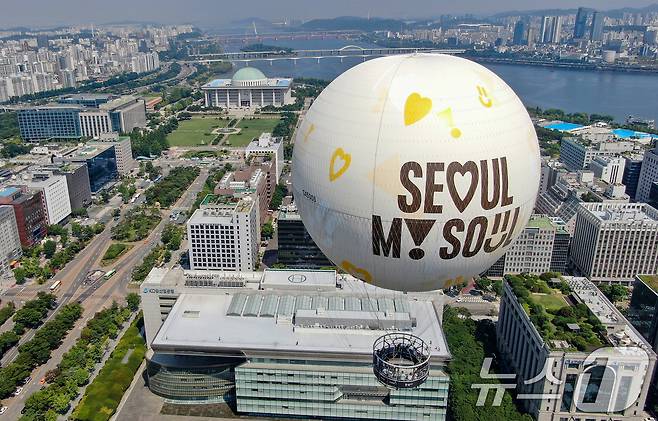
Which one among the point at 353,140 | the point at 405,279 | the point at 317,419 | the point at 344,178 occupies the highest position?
the point at 353,140

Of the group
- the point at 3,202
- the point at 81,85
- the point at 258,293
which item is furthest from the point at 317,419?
the point at 81,85

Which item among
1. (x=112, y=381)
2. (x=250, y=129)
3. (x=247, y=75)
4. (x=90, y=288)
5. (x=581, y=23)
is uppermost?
(x=581, y=23)

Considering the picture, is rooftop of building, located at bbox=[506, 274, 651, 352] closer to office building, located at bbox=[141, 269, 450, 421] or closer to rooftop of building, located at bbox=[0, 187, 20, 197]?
office building, located at bbox=[141, 269, 450, 421]

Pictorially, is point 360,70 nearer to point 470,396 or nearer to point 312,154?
point 312,154

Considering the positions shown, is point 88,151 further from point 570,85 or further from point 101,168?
point 570,85

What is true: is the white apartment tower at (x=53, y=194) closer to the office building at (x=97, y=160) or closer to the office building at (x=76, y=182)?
the office building at (x=76, y=182)

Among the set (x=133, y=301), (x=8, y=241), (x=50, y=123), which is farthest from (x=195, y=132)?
(x=133, y=301)
